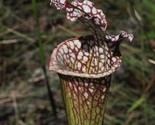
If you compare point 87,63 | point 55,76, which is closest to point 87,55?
point 87,63

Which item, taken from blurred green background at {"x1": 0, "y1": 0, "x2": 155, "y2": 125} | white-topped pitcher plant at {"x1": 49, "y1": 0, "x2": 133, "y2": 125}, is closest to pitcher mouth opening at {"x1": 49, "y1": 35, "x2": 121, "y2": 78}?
white-topped pitcher plant at {"x1": 49, "y1": 0, "x2": 133, "y2": 125}

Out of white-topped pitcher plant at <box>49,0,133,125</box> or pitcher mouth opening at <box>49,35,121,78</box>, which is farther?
pitcher mouth opening at <box>49,35,121,78</box>

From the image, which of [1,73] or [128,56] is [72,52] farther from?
[1,73]

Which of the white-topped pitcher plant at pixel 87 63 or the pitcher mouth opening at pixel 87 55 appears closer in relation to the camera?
the white-topped pitcher plant at pixel 87 63

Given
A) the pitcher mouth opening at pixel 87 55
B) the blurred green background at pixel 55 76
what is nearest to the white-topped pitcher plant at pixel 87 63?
the pitcher mouth opening at pixel 87 55

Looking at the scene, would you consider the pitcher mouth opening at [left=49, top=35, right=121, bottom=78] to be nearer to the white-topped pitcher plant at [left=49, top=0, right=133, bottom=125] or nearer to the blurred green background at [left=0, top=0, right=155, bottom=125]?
the white-topped pitcher plant at [left=49, top=0, right=133, bottom=125]

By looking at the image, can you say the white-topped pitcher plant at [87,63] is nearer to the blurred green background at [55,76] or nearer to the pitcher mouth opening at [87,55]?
the pitcher mouth opening at [87,55]
